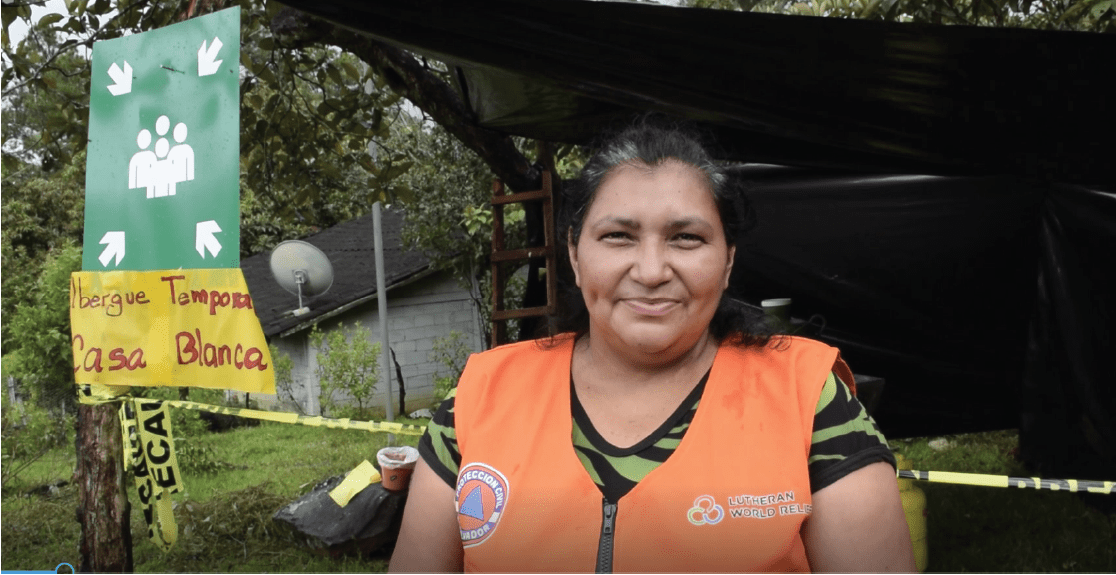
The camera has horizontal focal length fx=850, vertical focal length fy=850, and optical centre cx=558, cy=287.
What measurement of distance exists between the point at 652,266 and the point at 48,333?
402 inches

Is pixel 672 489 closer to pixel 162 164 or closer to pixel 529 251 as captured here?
pixel 162 164

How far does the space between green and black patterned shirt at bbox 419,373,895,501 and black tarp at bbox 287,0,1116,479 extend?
1.49m

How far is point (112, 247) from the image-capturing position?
2.93 meters

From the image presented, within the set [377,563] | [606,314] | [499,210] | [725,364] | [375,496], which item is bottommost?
[377,563]

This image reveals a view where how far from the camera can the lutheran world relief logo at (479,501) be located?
1521 mm

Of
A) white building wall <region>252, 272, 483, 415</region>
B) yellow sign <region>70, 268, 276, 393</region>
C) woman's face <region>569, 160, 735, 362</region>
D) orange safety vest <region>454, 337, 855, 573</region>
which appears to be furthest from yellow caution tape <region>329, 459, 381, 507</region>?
white building wall <region>252, 272, 483, 415</region>

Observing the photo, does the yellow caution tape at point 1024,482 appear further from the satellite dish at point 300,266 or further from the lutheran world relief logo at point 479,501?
the satellite dish at point 300,266

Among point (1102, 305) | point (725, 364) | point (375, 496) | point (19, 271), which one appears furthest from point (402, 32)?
point (19, 271)

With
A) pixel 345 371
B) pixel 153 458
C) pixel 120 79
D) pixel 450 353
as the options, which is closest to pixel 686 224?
pixel 120 79

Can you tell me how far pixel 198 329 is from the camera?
2.75 metres

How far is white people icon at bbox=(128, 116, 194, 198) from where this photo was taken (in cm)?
275

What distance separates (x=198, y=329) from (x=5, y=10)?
2324 mm

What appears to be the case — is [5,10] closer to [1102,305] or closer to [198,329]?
[198,329]

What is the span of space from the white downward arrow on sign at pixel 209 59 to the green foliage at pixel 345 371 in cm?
924
